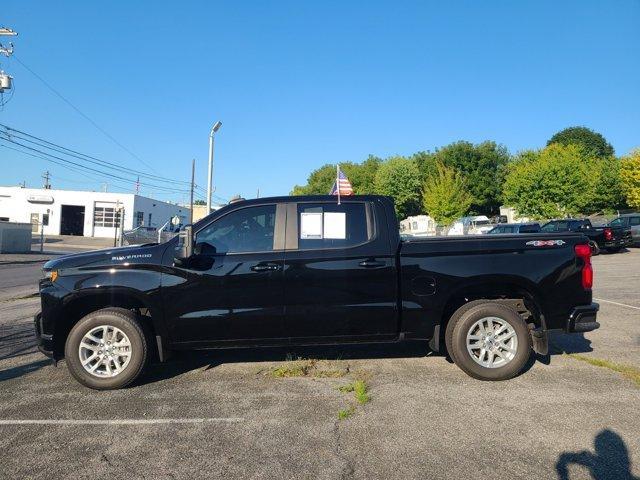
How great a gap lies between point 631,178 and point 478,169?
19.8m

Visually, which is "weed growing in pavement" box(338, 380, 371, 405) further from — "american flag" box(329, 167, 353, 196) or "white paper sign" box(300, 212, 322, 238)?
"american flag" box(329, 167, 353, 196)

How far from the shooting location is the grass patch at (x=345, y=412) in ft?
13.2

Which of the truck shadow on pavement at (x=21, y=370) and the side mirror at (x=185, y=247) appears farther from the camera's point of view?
the truck shadow on pavement at (x=21, y=370)

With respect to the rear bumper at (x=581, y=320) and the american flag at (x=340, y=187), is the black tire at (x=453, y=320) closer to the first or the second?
the rear bumper at (x=581, y=320)

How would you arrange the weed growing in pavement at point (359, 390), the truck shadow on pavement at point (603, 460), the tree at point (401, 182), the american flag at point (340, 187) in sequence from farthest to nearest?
1. the tree at point (401, 182)
2. the american flag at point (340, 187)
3. the weed growing in pavement at point (359, 390)
4. the truck shadow on pavement at point (603, 460)

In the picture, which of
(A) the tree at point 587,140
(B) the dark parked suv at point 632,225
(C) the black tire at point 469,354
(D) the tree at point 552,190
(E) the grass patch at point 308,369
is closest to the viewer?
(C) the black tire at point 469,354

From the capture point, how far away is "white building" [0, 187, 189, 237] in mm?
53906

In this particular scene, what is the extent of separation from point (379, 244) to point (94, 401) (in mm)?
3186

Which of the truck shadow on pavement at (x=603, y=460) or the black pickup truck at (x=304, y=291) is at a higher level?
the black pickup truck at (x=304, y=291)

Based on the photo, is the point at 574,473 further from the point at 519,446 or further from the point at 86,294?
the point at 86,294

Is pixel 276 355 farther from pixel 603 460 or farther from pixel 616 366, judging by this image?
pixel 616 366

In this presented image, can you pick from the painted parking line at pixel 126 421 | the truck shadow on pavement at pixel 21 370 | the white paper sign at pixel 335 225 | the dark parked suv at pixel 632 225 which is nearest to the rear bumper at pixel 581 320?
the white paper sign at pixel 335 225

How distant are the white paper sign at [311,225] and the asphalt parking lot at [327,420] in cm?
152

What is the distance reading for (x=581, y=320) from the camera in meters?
4.96
